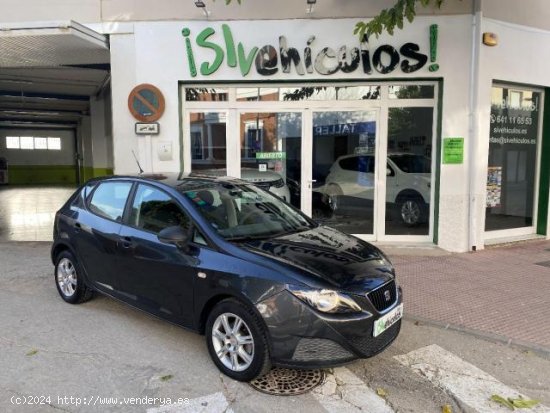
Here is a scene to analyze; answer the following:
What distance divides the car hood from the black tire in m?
2.41

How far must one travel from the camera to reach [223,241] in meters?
3.63

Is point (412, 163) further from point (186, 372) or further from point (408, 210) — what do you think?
point (186, 372)

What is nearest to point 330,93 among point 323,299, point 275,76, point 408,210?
point 275,76

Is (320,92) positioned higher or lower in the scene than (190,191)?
higher

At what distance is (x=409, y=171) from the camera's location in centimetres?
816

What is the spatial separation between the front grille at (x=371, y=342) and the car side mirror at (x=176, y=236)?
1513 millimetres

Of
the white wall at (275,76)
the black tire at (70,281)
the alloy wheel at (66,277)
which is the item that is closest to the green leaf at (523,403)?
the black tire at (70,281)

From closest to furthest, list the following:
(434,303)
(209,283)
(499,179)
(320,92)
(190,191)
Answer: (209,283)
(190,191)
(434,303)
(320,92)
(499,179)

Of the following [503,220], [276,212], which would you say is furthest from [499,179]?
[276,212]

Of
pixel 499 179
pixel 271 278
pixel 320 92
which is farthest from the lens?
pixel 499 179

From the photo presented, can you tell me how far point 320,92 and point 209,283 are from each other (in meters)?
5.34

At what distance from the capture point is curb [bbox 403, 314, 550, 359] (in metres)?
4.10

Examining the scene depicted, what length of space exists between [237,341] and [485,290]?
146 inches

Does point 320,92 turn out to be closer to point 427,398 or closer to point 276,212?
point 276,212
